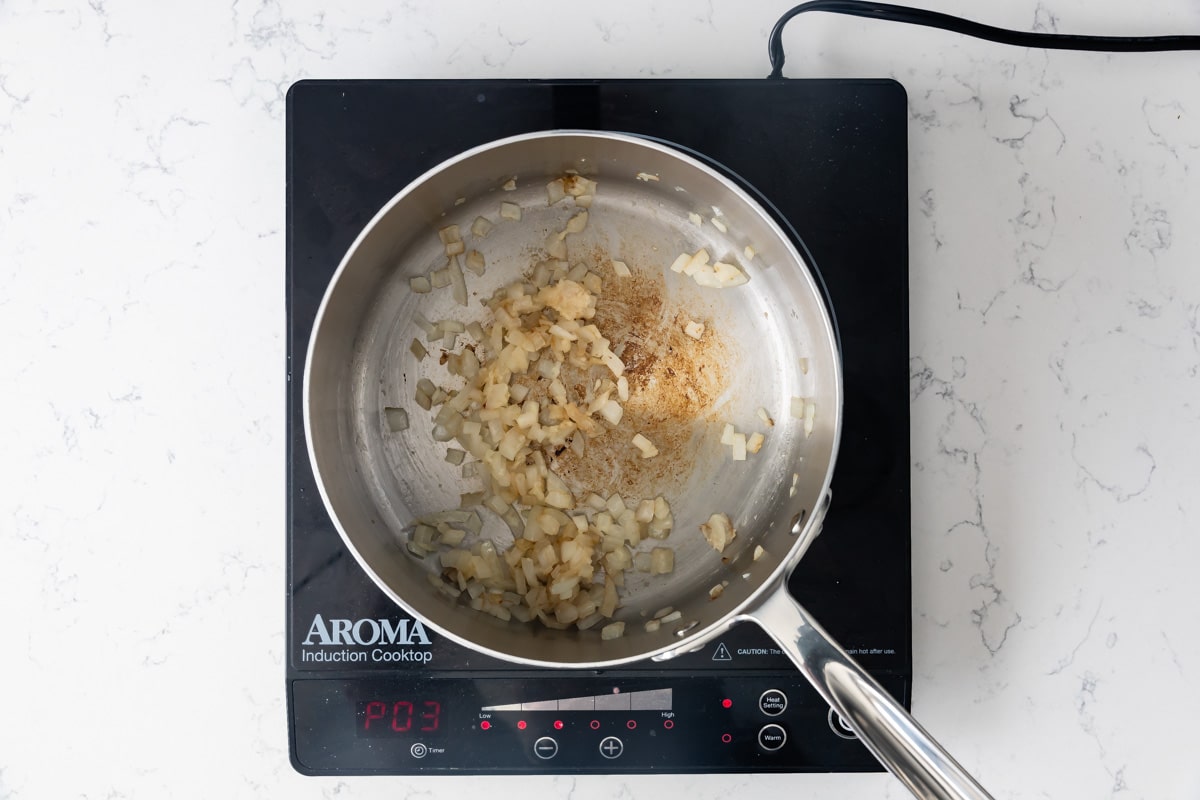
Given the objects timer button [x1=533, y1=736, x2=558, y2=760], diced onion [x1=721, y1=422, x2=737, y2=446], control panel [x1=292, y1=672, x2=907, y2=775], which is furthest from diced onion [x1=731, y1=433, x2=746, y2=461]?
timer button [x1=533, y1=736, x2=558, y2=760]

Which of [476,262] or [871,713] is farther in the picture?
[476,262]

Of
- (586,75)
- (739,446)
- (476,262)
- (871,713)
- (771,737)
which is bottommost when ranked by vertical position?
Answer: (771,737)

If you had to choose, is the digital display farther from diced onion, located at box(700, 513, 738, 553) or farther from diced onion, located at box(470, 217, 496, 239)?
diced onion, located at box(470, 217, 496, 239)

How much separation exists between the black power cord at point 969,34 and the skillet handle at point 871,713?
499 millimetres

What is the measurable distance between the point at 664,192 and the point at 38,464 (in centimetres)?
68

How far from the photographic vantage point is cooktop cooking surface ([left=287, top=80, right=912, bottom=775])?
0.74 metres

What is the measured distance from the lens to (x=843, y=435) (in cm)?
75

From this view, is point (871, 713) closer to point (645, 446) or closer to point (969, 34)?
point (645, 446)

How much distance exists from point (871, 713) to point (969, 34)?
634 millimetres

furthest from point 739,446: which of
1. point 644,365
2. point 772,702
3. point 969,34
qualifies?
point 969,34

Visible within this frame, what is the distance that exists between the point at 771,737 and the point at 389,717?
13.9 inches

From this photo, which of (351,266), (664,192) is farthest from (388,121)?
(664,192)

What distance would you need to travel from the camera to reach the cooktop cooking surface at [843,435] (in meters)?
0.74

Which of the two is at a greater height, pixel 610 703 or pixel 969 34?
pixel 969 34
